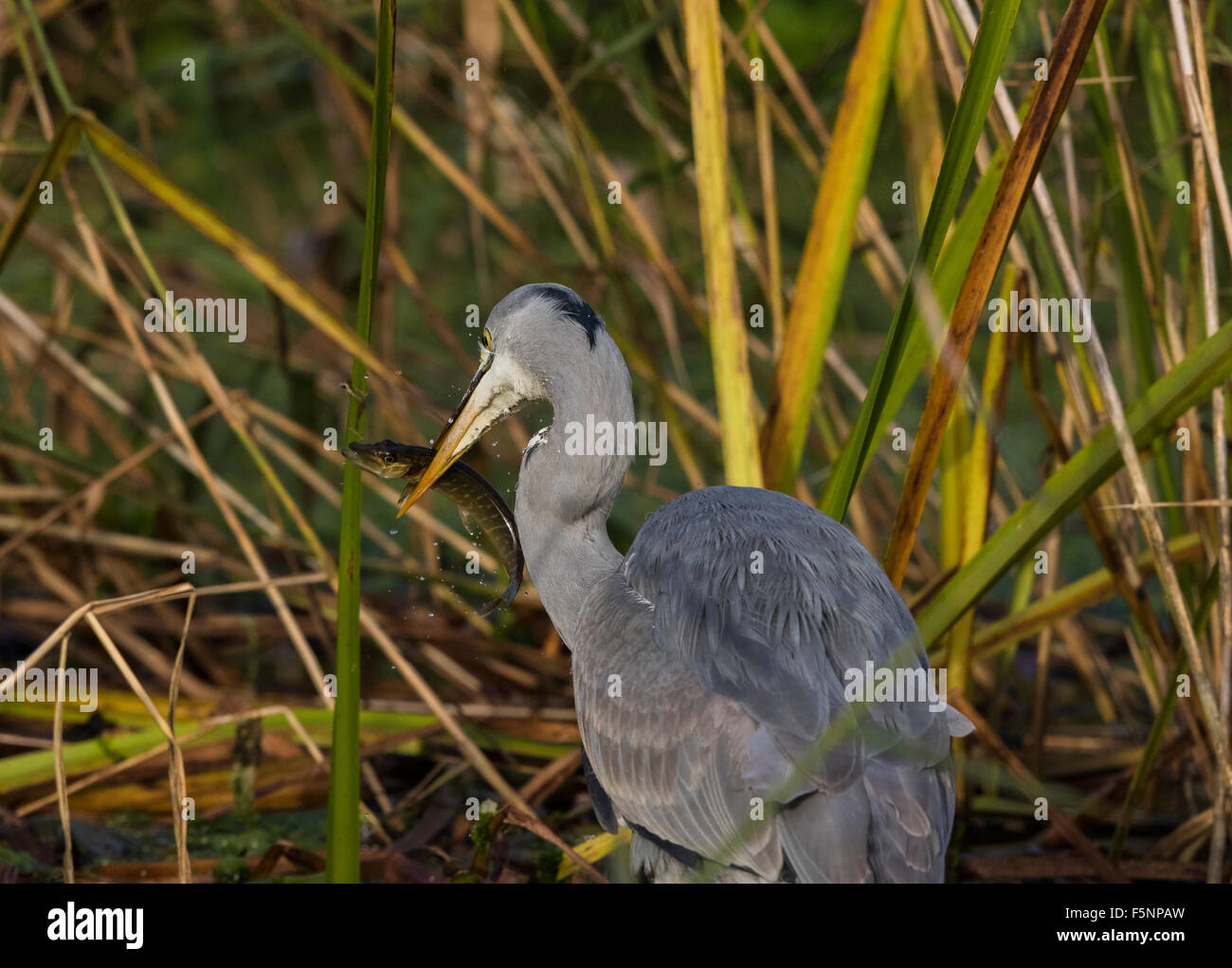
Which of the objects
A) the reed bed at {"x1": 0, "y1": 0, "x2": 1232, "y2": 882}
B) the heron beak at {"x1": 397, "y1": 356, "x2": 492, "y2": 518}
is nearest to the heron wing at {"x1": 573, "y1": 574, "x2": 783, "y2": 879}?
the reed bed at {"x1": 0, "y1": 0, "x2": 1232, "y2": 882}

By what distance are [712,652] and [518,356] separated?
426 millimetres

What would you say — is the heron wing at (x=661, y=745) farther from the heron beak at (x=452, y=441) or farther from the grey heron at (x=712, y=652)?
the heron beak at (x=452, y=441)

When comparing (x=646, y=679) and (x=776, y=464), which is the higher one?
(x=776, y=464)

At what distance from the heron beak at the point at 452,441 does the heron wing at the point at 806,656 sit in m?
0.24

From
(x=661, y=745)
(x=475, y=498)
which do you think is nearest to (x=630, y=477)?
(x=475, y=498)

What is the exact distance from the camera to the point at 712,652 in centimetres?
130

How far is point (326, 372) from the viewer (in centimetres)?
289

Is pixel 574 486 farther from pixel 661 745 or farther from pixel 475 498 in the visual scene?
pixel 661 745

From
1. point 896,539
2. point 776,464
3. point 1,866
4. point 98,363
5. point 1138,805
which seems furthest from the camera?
point 98,363

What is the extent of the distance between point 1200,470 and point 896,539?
0.63 meters

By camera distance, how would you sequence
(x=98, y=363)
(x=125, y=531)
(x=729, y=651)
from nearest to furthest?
1. (x=729, y=651)
2. (x=125, y=531)
3. (x=98, y=363)

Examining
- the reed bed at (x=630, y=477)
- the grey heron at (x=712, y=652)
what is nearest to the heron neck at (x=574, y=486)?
the grey heron at (x=712, y=652)
